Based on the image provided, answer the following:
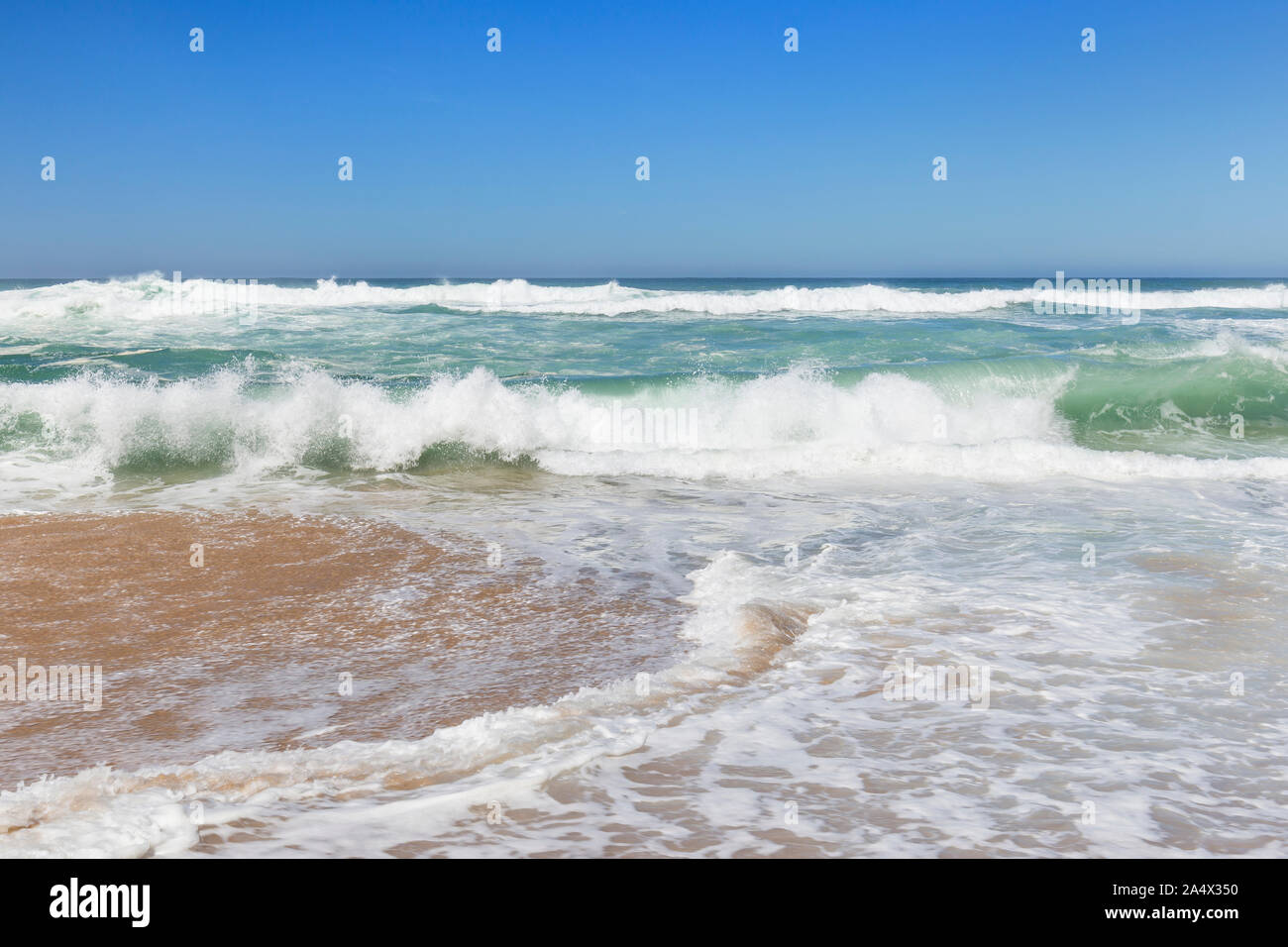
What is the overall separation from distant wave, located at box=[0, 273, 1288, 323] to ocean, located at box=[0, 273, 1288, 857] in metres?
16.5

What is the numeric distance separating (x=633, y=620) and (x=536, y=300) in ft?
104

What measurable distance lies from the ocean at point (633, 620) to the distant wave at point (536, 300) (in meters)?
16.5

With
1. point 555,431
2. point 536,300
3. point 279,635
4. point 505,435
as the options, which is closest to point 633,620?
point 279,635

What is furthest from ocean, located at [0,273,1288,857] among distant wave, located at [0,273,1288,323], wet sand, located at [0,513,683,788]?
distant wave, located at [0,273,1288,323]

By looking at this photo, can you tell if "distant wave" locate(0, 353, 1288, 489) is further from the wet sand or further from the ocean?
the wet sand

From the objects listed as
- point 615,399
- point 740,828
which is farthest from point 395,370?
point 740,828

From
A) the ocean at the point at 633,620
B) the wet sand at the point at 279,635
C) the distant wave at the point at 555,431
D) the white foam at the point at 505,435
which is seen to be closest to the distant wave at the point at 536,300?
the distant wave at the point at 555,431

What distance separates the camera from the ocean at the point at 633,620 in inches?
109

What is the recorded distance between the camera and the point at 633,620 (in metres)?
4.77

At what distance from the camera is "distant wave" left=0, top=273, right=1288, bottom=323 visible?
25.2 m

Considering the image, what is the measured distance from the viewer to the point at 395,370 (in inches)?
568

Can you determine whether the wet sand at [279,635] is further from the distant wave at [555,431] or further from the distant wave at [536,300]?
the distant wave at [536,300]
